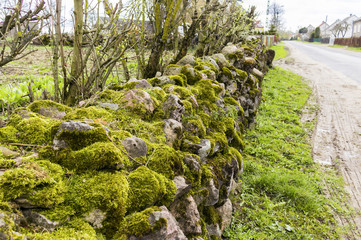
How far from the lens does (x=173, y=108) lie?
10.8 feet

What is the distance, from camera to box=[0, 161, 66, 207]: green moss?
1.56 metres

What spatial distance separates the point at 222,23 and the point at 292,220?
6944 millimetres

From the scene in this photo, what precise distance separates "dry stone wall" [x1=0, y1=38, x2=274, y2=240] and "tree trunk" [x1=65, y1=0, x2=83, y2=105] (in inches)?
24.9

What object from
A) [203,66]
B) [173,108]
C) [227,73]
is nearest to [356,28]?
[227,73]

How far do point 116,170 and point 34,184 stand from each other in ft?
1.96

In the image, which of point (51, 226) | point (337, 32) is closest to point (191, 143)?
point (51, 226)

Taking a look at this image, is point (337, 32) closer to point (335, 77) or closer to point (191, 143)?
point (335, 77)

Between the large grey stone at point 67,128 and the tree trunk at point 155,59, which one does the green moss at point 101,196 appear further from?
the tree trunk at point 155,59

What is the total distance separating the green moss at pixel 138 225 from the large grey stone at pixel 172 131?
107 centimetres

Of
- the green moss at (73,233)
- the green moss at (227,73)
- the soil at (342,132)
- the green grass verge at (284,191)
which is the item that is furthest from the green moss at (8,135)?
the green moss at (227,73)

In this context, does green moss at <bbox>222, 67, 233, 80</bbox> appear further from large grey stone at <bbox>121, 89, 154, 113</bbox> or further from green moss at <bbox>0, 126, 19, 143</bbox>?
green moss at <bbox>0, 126, 19, 143</bbox>

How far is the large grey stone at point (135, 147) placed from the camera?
2395 millimetres

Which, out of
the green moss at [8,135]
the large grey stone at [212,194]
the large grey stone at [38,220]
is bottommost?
the large grey stone at [212,194]

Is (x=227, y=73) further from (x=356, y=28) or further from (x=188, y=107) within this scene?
(x=356, y=28)
